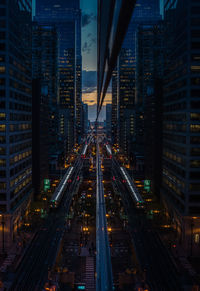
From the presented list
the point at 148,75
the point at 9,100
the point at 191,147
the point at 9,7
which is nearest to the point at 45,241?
the point at 9,100

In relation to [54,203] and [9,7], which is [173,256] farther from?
[9,7]

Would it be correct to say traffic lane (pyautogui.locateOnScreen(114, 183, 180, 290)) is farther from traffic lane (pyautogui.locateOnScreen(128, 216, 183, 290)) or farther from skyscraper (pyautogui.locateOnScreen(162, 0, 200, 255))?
skyscraper (pyautogui.locateOnScreen(162, 0, 200, 255))

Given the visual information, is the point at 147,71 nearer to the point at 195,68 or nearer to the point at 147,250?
the point at 195,68

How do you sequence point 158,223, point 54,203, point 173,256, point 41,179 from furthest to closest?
point 41,179 < point 54,203 < point 158,223 < point 173,256

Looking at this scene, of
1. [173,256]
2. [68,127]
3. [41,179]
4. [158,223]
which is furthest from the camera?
[68,127]

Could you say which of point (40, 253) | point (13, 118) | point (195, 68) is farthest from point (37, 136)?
point (195, 68)

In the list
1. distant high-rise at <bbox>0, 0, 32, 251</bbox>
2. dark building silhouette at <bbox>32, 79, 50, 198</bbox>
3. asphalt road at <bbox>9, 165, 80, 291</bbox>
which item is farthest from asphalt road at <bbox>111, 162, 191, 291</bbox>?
dark building silhouette at <bbox>32, 79, 50, 198</bbox>

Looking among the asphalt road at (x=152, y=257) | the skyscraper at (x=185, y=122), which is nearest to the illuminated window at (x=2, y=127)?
the asphalt road at (x=152, y=257)
